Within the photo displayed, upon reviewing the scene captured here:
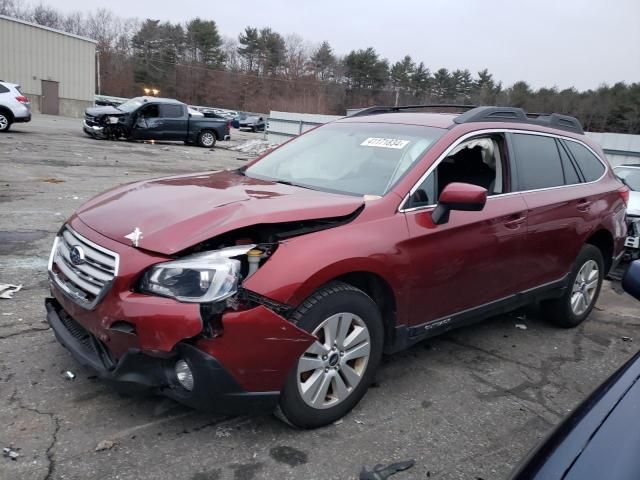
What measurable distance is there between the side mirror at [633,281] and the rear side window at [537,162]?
5.42 feet

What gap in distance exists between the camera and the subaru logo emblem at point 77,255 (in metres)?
2.74

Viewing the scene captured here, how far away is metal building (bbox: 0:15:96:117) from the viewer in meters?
32.4

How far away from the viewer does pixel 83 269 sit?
8.88 feet

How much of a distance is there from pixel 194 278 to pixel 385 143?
1779 mm

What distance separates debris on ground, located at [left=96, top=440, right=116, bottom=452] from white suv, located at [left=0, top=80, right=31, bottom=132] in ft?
58.0

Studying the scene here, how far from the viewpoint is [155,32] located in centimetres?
7412

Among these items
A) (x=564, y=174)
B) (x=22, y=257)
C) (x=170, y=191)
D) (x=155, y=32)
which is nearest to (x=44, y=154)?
(x=22, y=257)

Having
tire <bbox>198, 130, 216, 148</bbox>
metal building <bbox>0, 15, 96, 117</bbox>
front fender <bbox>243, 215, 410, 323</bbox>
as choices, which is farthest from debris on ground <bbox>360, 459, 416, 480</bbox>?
metal building <bbox>0, 15, 96, 117</bbox>

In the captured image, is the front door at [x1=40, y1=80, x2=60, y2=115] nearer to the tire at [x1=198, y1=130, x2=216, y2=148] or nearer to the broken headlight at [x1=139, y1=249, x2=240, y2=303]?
the tire at [x1=198, y1=130, x2=216, y2=148]

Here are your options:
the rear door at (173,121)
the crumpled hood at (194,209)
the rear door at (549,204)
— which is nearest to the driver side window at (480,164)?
the rear door at (549,204)

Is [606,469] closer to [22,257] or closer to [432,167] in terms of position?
[432,167]

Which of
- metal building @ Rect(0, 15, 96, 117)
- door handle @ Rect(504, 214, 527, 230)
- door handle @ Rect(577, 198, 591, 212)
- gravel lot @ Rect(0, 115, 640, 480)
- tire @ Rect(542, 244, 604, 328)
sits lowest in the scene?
gravel lot @ Rect(0, 115, 640, 480)

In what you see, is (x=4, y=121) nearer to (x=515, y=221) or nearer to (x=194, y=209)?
(x=194, y=209)

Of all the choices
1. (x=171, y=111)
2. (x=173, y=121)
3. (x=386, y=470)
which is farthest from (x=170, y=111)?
(x=386, y=470)
